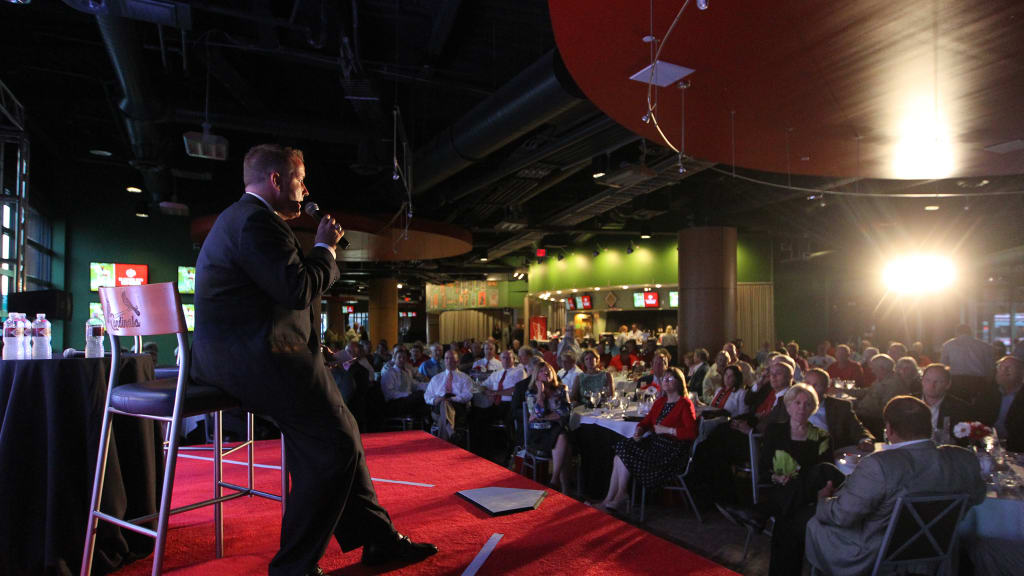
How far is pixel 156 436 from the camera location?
2719 mm

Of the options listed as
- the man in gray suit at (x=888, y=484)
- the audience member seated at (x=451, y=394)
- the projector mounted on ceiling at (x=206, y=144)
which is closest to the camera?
the man in gray suit at (x=888, y=484)

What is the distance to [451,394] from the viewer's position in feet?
26.8

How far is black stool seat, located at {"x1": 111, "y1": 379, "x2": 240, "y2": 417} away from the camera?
195 cm

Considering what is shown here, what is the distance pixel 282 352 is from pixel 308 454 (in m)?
0.34

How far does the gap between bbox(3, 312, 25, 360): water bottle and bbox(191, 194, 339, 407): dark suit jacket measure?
1158 millimetres

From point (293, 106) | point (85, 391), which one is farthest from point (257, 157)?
point (293, 106)

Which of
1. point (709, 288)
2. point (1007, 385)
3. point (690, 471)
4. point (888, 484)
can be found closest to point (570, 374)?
point (690, 471)

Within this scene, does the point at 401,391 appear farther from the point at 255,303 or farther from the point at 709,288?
the point at 255,303

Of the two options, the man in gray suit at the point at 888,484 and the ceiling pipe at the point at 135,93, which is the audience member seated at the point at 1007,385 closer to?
the man in gray suit at the point at 888,484

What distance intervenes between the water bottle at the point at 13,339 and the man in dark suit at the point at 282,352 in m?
1.13

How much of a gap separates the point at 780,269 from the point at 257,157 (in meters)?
16.4

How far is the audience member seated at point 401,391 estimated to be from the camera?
861cm

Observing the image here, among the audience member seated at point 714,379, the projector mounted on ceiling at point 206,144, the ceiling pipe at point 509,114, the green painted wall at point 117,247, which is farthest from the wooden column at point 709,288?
the green painted wall at point 117,247

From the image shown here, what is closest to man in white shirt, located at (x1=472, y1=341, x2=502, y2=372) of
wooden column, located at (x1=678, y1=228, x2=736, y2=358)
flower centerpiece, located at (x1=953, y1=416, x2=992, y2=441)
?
wooden column, located at (x1=678, y1=228, x2=736, y2=358)
